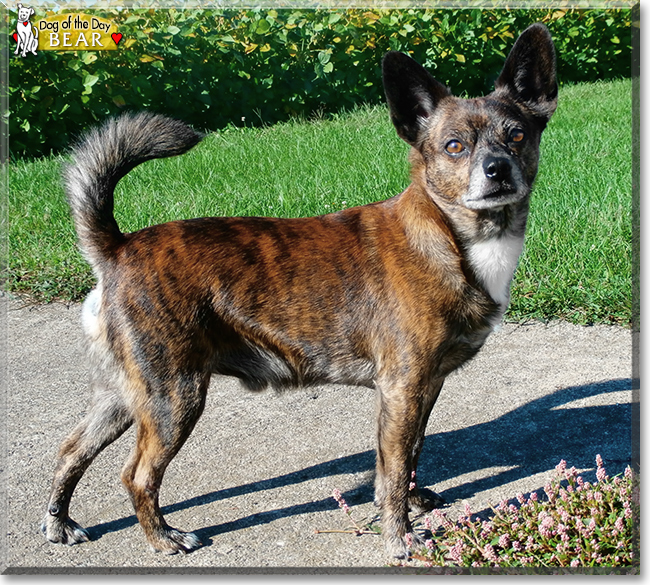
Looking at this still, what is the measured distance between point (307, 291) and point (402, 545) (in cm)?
106

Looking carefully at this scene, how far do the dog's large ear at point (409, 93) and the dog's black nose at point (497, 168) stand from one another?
456 millimetres

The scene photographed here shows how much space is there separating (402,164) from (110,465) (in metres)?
4.71

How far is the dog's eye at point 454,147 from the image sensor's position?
118 inches

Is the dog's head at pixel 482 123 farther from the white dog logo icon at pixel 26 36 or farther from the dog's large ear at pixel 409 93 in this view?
the white dog logo icon at pixel 26 36

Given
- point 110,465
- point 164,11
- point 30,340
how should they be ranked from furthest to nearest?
point 164,11 → point 30,340 → point 110,465

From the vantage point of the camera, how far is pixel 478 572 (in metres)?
2.72

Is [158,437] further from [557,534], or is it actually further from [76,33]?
[76,33]

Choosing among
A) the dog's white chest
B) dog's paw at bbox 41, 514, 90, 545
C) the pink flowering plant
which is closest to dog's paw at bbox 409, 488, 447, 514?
the pink flowering plant

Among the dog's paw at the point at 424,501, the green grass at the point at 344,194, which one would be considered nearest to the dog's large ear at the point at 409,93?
the dog's paw at the point at 424,501

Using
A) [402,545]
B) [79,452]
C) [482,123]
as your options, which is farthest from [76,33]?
[402,545]

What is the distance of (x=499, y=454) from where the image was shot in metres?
3.62

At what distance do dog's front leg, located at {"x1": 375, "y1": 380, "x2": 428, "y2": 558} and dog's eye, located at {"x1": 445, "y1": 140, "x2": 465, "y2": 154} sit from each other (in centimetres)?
93

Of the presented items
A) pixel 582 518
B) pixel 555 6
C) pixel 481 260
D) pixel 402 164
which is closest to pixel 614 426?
pixel 582 518

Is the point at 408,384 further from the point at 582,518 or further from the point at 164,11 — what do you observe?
the point at 164,11
